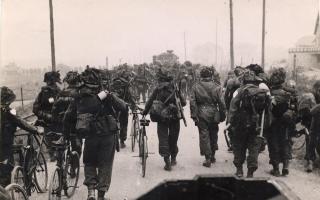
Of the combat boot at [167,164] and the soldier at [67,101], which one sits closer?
the soldier at [67,101]

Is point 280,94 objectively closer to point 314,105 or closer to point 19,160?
point 314,105

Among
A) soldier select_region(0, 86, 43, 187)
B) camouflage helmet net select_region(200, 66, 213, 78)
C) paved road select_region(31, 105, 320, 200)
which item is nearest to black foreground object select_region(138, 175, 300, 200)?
paved road select_region(31, 105, 320, 200)

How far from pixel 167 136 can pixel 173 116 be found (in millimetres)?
463

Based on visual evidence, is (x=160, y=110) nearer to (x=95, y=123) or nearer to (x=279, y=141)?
(x=279, y=141)

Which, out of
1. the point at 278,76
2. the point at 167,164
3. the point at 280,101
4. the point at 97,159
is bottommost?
the point at 167,164

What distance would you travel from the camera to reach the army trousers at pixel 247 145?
8.95 metres

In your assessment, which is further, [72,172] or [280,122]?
[280,122]

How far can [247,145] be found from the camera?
916 cm

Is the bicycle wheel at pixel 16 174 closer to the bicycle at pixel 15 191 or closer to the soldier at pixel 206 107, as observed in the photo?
the bicycle at pixel 15 191

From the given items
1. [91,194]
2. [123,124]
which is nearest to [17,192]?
[91,194]

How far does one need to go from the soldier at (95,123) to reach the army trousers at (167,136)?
288cm

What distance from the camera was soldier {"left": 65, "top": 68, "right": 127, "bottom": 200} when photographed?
6.93 meters

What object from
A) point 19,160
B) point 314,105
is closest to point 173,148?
point 314,105

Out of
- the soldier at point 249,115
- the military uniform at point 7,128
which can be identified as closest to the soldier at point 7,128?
→ the military uniform at point 7,128
